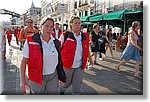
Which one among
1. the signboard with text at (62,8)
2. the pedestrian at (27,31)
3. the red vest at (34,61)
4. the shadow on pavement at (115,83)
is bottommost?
the shadow on pavement at (115,83)

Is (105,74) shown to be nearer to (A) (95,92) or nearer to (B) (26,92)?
(A) (95,92)

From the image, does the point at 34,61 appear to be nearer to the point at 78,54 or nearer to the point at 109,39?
the point at 78,54

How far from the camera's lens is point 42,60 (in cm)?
153

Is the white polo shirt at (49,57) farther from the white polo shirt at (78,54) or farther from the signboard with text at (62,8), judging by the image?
the signboard with text at (62,8)

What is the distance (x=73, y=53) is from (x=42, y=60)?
41cm

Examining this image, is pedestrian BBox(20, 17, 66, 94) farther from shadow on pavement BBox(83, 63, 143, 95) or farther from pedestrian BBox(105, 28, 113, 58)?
pedestrian BBox(105, 28, 113, 58)

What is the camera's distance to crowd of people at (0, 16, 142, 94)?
1516mm

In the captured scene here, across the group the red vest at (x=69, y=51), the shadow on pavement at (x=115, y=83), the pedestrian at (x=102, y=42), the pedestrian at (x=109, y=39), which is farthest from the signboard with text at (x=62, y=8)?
the pedestrian at (x=102, y=42)

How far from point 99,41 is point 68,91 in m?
2.05

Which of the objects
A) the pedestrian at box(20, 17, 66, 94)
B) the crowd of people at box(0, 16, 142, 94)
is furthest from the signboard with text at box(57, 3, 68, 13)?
the pedestrian at box(20, 17, 66, 94)

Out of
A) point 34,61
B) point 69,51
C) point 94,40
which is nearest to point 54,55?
point 34,61

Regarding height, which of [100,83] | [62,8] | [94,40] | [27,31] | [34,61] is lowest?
[100,83]

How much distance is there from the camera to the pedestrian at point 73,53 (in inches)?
73.8

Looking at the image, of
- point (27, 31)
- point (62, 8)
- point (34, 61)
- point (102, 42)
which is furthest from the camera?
point (102, 42)
